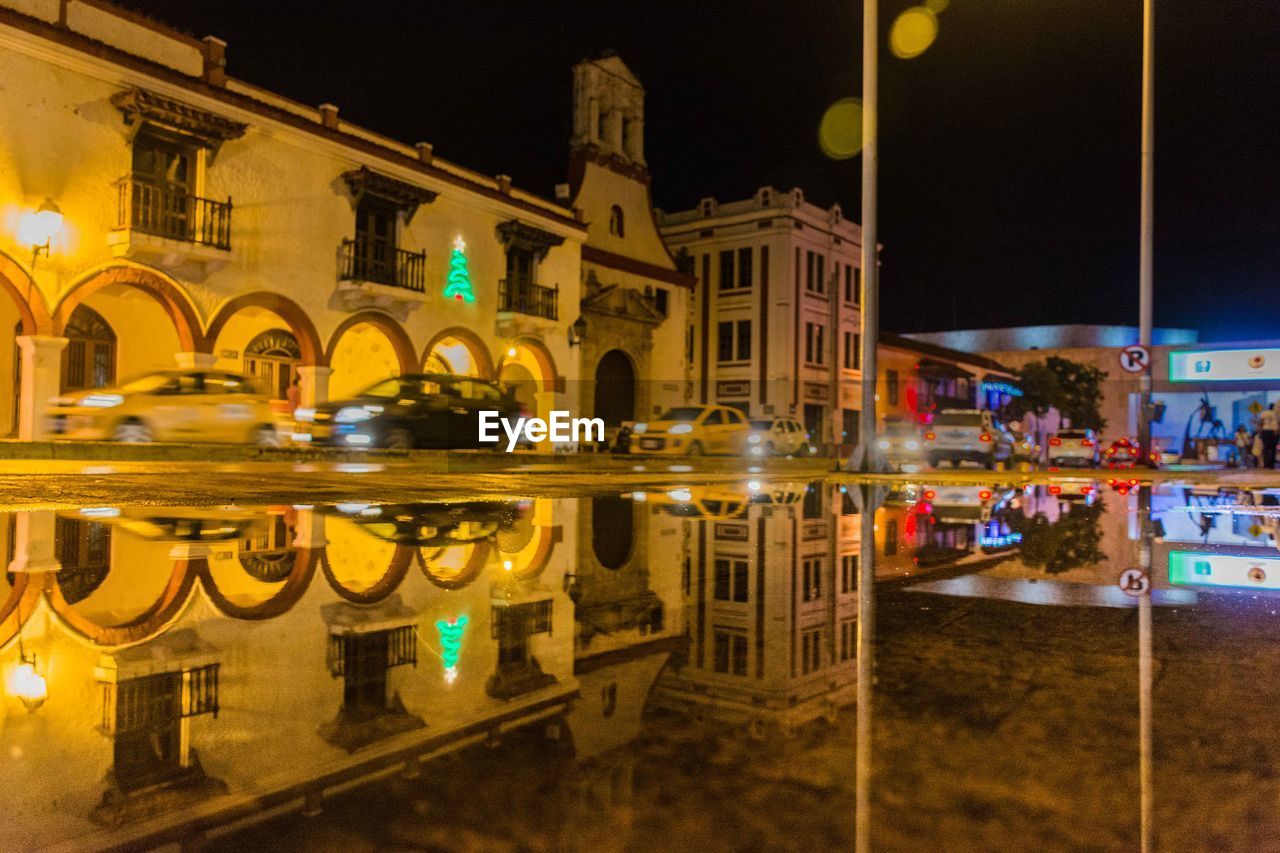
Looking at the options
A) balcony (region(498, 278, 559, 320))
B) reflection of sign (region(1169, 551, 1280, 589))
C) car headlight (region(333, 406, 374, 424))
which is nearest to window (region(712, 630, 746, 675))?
reflection of sign (region(1169, 551, 1280, 589))

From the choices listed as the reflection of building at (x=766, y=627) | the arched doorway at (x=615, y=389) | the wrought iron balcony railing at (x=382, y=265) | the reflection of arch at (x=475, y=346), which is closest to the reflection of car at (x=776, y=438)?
the arched doorway at (x=615, y=389)

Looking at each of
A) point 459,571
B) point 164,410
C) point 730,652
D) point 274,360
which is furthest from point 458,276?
point 730,652

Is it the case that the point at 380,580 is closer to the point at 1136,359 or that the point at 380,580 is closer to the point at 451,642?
the point at 451,642

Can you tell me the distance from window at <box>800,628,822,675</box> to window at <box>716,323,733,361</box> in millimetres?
42782

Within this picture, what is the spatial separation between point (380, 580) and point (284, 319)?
69.8ft

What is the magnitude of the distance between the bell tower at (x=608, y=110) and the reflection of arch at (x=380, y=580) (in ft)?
108

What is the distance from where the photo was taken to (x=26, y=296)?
17.7 metres

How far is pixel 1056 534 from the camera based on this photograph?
6.66m

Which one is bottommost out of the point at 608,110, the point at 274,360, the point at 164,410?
the point at 164,410

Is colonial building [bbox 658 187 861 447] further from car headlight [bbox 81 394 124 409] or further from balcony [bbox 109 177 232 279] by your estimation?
car headlight [bbox 81 394 124 409]

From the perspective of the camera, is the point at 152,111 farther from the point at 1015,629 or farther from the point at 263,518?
the point at 1015,629

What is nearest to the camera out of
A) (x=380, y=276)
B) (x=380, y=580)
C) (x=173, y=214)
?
(x=380, y=580)

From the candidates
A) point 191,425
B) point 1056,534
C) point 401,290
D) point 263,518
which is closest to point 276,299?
point 401,290

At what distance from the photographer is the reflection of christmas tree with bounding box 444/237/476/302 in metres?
27.9
